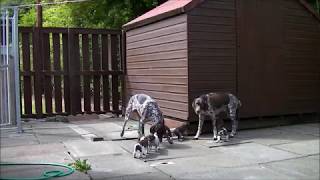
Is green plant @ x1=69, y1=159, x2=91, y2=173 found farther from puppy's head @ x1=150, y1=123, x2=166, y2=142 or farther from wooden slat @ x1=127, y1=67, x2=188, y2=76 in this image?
wooden slat @ x1=127, y1=67, x2=188, y2=76

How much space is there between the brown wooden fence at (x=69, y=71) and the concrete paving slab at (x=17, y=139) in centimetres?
245

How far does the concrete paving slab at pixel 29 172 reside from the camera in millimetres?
6355

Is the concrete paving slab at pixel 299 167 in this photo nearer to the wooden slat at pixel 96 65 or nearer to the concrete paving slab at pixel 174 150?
the concrete paving slab at pixel 174 150

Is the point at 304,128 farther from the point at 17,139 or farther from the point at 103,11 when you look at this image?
the point at 103,11

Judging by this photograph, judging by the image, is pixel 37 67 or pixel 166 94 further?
pixel 37 67

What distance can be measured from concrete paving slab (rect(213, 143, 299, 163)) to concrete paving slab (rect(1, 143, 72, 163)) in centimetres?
263

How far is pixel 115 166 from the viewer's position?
23.0ft

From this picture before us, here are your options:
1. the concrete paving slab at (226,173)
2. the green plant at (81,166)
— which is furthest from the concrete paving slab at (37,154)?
the concrete paving slab at (226,173)

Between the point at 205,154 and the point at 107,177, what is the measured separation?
6.88ft

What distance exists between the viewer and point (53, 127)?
1116 centimetres

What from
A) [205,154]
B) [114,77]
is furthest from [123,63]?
[205,154]

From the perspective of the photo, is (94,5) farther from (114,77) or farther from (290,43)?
(290,43)

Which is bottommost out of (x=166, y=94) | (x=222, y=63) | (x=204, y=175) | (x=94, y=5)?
(x=204, y=175)

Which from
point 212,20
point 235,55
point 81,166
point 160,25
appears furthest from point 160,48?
point 81,166
